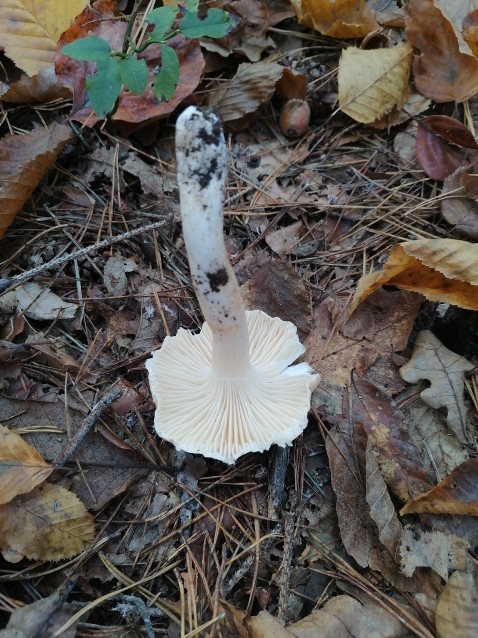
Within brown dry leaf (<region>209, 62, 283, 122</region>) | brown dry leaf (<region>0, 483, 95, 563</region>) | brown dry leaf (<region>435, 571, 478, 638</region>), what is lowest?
brown dry leaf (<region>435, 571, 478, 638</region>)

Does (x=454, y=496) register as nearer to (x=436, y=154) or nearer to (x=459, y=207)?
(x=459, y=207)

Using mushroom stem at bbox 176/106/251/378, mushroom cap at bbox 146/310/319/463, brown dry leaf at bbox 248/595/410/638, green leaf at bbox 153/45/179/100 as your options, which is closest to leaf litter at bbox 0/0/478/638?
brown dry leaf at bbox 248/595/410/638

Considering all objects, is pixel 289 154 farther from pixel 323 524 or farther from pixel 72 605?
pixel 72 605

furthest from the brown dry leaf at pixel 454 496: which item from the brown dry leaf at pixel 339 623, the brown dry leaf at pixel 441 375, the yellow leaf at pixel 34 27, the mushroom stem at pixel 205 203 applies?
the yellow leaf at pixel 34 27

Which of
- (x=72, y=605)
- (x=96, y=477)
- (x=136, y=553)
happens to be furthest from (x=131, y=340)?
(x=72, y=605)

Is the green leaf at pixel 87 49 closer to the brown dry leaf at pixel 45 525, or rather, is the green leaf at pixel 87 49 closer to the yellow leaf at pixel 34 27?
the yellow leaf at pixel 34 27

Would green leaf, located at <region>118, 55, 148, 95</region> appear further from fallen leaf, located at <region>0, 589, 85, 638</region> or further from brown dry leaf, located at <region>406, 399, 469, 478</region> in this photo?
fallen leaf, located at <region>0, 589, 85, 638</region>

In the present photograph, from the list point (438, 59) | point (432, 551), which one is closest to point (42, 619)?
point (432, 551)
